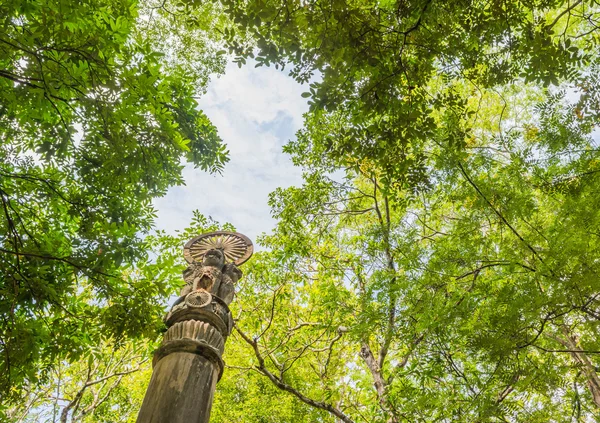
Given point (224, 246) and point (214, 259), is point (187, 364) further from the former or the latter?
point (224, 246)

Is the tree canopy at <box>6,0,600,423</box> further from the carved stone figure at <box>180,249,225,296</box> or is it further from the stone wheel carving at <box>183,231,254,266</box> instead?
the stone wheel carving at <box>183,231,254,266</box>

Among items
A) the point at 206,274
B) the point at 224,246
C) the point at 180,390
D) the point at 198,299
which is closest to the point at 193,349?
the point at 180,390

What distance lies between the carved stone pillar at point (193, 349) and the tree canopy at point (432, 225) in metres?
0.48

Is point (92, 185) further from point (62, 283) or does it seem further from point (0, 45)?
point (0, 45)

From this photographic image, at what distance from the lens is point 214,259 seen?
567 cm

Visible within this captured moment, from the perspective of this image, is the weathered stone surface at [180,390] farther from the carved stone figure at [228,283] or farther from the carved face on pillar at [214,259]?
the carved face on pillar at [214,259]

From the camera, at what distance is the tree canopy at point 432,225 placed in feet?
11.4

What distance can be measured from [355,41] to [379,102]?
525 mm

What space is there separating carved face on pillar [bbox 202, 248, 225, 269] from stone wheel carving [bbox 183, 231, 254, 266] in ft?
1.67

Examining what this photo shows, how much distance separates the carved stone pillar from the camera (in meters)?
3.79

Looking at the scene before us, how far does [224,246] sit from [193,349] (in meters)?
2.62

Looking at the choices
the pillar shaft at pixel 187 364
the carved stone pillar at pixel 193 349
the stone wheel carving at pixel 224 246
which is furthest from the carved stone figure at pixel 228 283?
the stone wheel carving at pixel 224 246

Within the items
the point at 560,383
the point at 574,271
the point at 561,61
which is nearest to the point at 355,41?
the point at 561,61

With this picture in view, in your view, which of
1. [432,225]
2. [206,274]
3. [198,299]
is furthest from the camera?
[432,225]
